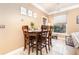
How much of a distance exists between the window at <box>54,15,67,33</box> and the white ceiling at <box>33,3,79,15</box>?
140 millimetres

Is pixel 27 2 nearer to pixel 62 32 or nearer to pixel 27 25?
pixel 27 25

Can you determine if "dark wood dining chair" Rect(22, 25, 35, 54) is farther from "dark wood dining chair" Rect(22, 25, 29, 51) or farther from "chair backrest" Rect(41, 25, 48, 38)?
"chair backrest" Rect(41, 25, 48, 38)

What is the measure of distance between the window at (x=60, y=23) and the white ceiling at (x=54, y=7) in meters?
0.14

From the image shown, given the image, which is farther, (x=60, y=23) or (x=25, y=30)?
(x=60, y=23)

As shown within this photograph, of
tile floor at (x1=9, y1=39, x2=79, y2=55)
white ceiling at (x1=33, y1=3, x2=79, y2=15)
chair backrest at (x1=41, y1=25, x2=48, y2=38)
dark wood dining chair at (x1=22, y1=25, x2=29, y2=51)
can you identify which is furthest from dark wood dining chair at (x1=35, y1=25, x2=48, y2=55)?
white ceiling at (x1=33, y1=3, x2=79, y2=15)

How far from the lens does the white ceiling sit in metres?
2.00

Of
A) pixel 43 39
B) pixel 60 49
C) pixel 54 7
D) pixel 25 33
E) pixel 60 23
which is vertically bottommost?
pixel 60 49

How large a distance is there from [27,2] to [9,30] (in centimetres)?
63

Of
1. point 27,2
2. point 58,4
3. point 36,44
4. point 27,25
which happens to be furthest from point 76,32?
point 27,2

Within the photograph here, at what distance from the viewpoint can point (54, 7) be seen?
210 centimetres

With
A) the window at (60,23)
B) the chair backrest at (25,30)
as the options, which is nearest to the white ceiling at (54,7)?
the window at (60,23)

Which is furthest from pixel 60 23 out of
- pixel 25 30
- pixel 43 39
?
pixel 25 30

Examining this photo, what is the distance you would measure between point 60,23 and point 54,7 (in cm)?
35

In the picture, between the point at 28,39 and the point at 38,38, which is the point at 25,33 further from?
the point at 38,38
